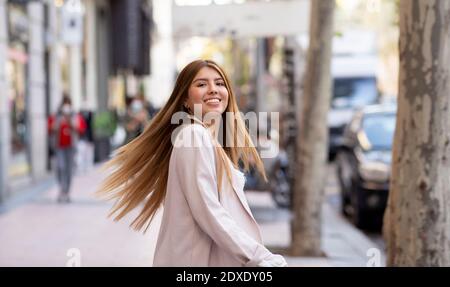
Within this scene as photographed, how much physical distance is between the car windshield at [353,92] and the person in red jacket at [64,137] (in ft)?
46.8

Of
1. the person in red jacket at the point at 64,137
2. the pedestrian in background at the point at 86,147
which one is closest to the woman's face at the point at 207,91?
the person in red jacket at the point at 64,137

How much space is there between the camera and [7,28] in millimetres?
15477

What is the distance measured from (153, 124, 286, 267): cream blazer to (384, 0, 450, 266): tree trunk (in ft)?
6.08

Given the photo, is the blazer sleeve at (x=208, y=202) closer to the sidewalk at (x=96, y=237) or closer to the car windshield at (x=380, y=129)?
the sidewalk at (x=96, y=237)

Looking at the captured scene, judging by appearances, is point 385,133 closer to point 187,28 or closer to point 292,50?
point 292,50

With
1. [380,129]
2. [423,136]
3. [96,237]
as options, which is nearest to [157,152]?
[423,136]

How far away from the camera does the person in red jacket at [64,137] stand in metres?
14.0

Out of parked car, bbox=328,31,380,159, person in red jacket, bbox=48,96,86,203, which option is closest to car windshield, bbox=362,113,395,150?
person in red jacket, bbox=48,96,86,203

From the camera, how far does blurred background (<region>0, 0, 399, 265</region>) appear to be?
40.6 feet

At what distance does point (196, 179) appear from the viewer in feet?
10.2

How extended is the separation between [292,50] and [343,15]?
1772 inches

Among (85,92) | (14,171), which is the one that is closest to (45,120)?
(14,171)
